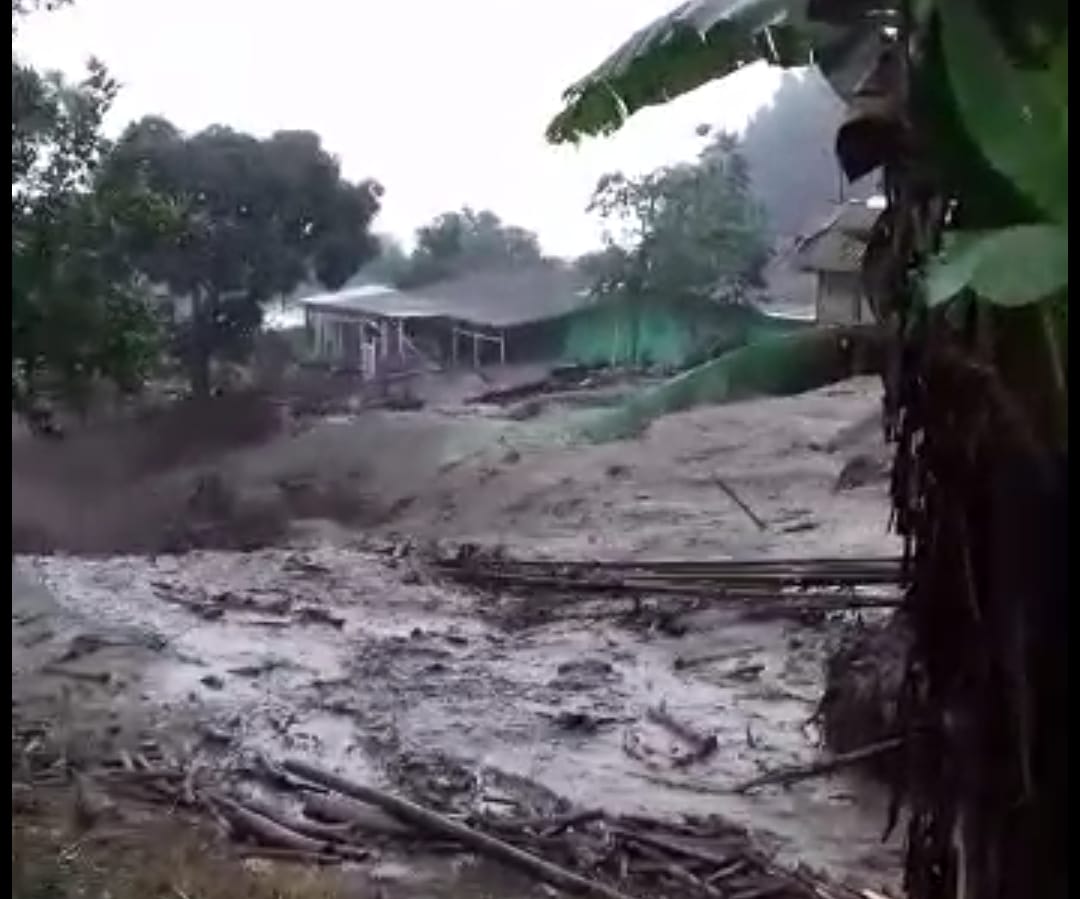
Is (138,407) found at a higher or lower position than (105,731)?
higher

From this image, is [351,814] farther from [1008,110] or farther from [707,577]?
[707,577]

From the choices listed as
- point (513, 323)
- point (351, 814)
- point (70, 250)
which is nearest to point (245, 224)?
point (513, 323)

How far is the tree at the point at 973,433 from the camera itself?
2.42m

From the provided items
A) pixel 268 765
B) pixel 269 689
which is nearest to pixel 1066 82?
pixel 268 765

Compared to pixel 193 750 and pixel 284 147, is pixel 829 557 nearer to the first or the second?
pixel 193 750

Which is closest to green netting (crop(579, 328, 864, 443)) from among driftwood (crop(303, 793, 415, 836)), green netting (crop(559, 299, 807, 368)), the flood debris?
driftwood (crop(303, 793, 415, 836))

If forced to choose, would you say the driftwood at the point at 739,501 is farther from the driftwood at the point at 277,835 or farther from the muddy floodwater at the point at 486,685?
the driftwood at the point at 277,835

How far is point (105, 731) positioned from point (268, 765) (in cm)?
99

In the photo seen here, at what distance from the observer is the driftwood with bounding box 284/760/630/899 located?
5328mm

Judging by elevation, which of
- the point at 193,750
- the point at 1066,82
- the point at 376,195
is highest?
the point at 376,195

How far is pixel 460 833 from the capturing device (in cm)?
584

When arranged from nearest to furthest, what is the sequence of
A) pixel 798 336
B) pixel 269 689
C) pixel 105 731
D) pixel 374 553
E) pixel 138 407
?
pixel 798 336 → pixel 105 731 → pixel 269 689 → pixel 374 553 → pixel 138 407

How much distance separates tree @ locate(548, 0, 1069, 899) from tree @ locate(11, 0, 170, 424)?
11.4 ft

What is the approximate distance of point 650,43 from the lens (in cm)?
372
